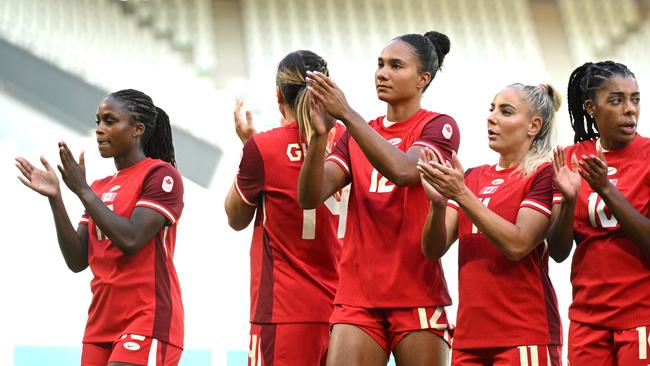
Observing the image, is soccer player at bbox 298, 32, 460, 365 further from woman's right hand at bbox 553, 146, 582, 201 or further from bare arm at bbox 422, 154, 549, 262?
woman's right hand at bbox 553, 146, 582, 201

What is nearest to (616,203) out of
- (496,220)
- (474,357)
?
(496,220)

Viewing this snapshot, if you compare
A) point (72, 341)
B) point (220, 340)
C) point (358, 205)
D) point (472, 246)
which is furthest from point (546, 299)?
point (72, 341)

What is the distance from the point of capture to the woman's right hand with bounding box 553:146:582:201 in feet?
12.9

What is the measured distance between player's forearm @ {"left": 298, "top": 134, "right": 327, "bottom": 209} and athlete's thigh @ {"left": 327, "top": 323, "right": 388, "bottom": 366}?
50 centimetres

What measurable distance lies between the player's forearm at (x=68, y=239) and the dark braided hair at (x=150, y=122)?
52cm

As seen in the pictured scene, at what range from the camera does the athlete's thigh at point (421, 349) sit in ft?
12.7

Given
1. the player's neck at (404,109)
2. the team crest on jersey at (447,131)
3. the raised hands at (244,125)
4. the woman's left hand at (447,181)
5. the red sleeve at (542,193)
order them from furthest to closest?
1. the raised hands at (244,125)
2. the player's neck at (404,109)
3. the team crest on jersey at (447,131)
4. the red sleeve at (542,193)
5. the woman's left hand at (447,181)

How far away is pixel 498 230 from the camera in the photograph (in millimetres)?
3896

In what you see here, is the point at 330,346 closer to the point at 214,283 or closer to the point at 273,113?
the point at 214,283

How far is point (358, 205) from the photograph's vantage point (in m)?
4.12

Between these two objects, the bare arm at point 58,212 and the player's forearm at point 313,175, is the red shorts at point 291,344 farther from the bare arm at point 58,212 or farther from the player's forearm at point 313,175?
the bare arm at point 58,212

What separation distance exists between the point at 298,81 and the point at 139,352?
4.31 feet

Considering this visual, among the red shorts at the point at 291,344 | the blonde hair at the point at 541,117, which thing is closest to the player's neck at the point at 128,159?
the red shorts at the point at 291,344

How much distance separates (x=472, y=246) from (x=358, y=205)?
1.55 ft
